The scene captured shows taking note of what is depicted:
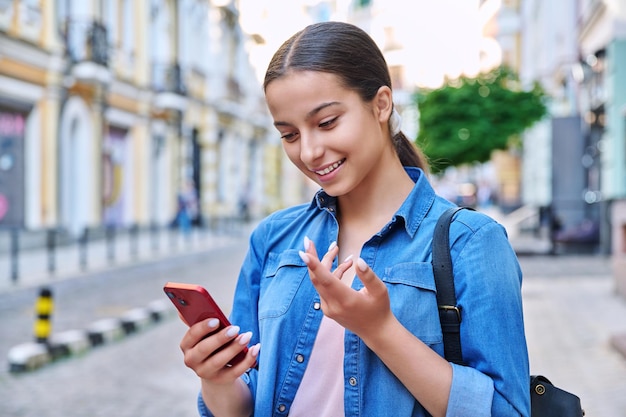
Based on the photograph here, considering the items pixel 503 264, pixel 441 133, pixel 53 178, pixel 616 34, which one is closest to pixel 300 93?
pixel 503 264

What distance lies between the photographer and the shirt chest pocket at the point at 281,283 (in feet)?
6.10

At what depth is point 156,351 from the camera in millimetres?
8008

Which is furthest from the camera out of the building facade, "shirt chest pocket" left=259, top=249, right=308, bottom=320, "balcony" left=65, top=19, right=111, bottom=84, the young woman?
"balcony" left=65, top=19, right=111, bottom=84

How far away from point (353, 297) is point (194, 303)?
37cm

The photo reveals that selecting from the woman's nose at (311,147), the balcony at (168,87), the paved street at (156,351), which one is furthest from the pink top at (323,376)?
the balcony at (168,87)

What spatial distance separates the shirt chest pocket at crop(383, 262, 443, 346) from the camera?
1.68 meters

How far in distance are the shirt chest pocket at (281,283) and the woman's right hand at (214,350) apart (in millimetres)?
110

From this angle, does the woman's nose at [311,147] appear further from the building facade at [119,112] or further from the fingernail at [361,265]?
the building facade at [119,112]

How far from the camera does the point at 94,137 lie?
22.6 meters

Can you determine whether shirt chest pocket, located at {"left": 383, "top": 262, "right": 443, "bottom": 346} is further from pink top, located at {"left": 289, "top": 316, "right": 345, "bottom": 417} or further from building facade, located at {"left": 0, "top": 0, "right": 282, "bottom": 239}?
building facade, located at {"left": 0, "top": 0, "right": 282, "bottom": 239}

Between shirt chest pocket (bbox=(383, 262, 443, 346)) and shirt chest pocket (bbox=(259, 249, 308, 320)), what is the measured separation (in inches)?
9.4

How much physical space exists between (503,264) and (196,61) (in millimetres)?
31353

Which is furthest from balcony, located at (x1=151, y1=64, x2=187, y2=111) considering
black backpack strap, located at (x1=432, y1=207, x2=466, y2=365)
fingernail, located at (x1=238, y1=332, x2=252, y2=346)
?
black backpack strap, located at (x1=432, y1=207, x2=466, y2=365)

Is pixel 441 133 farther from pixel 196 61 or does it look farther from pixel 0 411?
pixel 0 411
